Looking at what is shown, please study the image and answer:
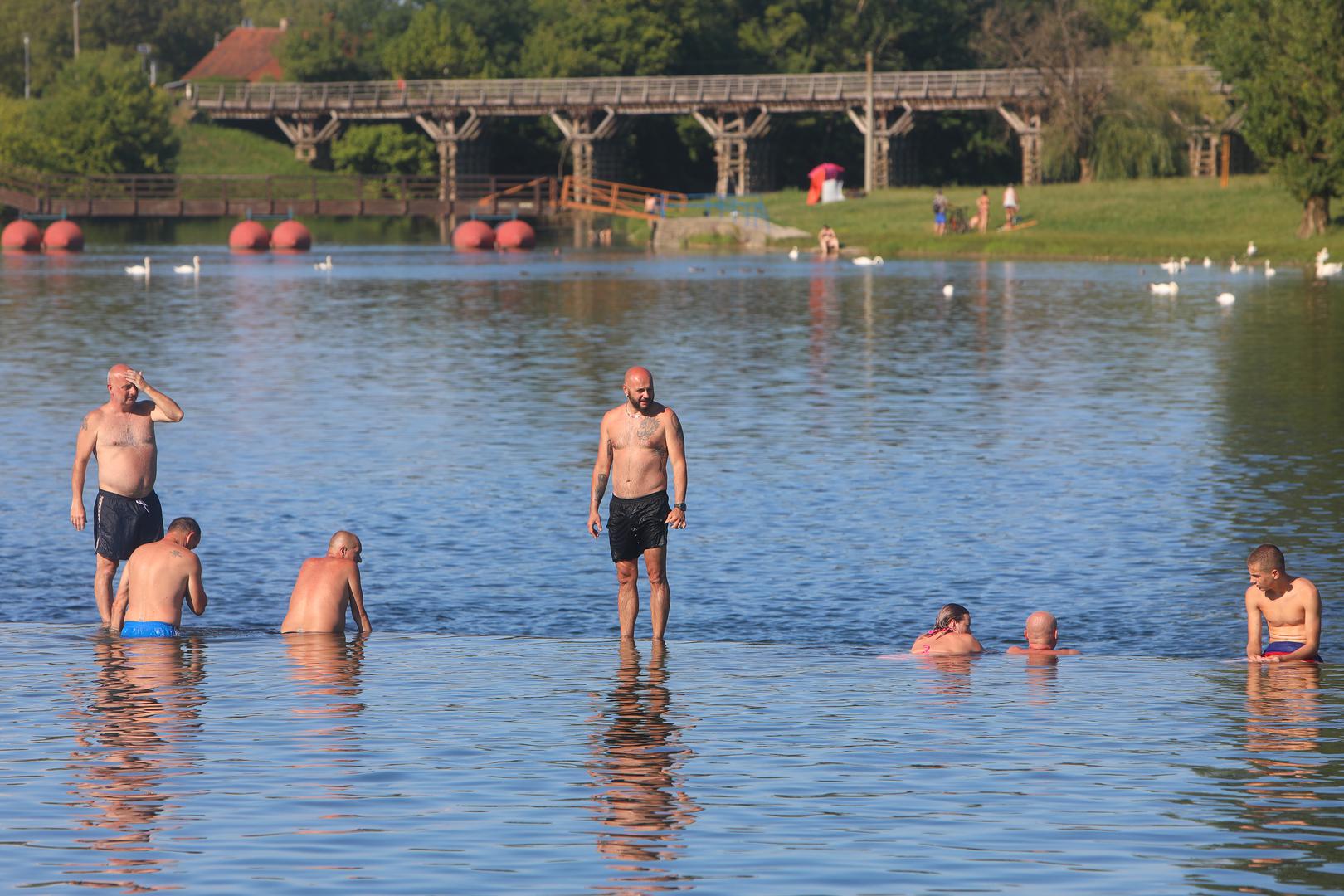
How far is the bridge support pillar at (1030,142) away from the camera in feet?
324

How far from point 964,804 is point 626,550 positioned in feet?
16.5

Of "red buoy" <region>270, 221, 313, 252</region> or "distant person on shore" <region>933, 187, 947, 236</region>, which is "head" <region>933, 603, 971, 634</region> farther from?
"red buoy" <region>270, 221, 313, 252</region>

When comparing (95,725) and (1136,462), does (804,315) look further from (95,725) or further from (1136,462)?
(95,725)

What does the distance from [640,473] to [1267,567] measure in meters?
4.40

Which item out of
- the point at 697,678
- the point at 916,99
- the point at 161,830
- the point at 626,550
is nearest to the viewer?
the point at 161,830

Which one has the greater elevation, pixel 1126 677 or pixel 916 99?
pixel 916 99

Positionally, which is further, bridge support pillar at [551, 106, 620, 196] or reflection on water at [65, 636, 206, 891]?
bridge support pillar at [551, 106, 620, 196]

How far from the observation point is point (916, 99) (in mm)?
101750

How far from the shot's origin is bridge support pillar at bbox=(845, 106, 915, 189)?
10291 centimetres

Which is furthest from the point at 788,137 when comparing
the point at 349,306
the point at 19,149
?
the point at 349,306

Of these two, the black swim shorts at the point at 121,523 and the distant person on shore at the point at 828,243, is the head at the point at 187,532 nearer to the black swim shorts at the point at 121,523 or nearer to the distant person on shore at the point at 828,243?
the black swim shorts at the point at 121,523

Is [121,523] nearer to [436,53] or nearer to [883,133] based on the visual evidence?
[883,133]

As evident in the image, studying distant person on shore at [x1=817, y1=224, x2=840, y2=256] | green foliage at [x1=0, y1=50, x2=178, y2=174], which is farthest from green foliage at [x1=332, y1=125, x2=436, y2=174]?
distant person on shore at [x1=817, y1=224, x2=840, y2=256]

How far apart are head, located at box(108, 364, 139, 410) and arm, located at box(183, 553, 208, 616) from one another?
138cm
